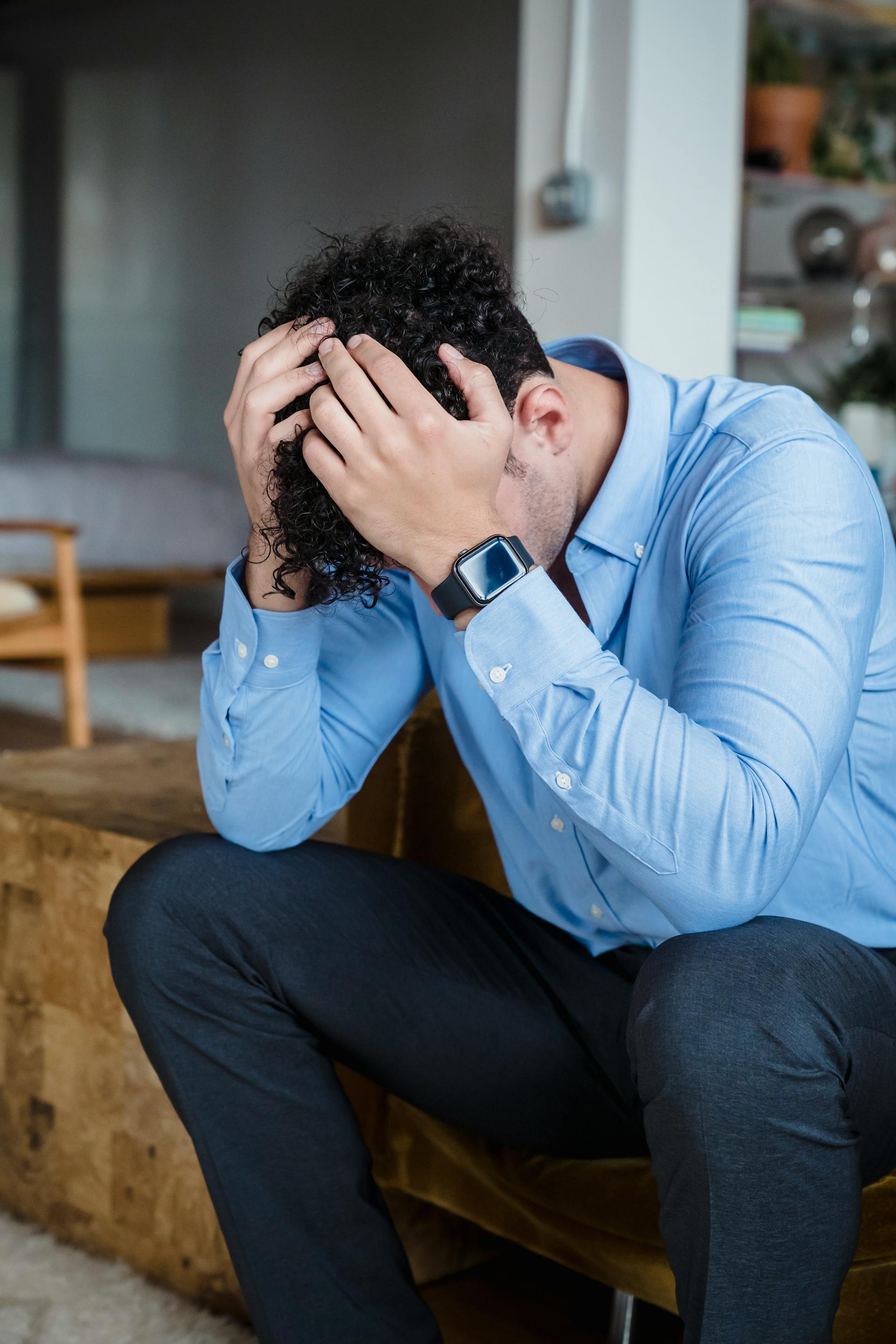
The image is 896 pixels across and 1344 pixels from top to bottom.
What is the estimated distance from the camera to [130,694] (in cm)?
435

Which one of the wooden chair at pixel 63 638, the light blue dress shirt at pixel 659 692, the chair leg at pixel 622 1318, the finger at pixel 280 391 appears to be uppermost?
the finger at pixel 280 391

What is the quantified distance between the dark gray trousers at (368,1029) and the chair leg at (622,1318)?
0.59ft

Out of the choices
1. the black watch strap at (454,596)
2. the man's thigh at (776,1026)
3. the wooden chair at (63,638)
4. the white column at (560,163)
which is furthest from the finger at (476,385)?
the wooden chair at (63,638)

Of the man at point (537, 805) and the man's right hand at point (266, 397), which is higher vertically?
the man's right hand at point (266, 397)

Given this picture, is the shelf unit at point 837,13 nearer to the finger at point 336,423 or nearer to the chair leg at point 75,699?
the chair leg at point 75,699

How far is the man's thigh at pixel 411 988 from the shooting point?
1.00 meters

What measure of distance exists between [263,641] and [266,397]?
0.69 ft

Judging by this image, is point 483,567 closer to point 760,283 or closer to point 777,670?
point 777,670

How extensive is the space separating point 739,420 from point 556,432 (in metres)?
0.13

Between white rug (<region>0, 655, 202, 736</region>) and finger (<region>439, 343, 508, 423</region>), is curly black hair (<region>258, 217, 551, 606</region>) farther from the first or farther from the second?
white rug (<region>0, 655, 202, 736</region>)

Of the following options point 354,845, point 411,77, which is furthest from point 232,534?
point 354,845

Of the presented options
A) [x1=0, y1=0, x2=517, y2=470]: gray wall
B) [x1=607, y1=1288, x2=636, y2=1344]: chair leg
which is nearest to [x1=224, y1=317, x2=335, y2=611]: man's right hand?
[x1=607, y1=1288, x2=636, y2=1344]: chair leg

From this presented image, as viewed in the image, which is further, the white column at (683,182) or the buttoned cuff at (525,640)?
the white column at (683,182)

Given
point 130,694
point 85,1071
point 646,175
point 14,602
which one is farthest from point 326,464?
point 130,694
